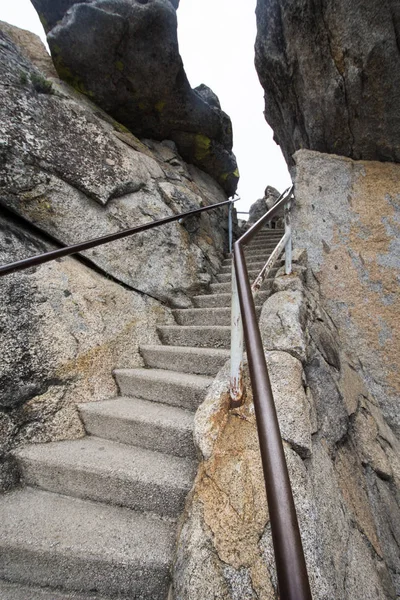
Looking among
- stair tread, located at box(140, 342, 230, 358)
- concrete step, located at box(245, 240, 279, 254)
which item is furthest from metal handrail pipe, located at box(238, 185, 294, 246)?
concrete step, located at box(245, 240, 279, 254)

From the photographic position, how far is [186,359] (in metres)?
2.39

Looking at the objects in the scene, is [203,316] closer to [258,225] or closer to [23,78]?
[258,225]

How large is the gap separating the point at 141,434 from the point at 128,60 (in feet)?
18.8

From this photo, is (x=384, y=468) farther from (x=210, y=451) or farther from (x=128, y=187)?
(x=128, y=187)

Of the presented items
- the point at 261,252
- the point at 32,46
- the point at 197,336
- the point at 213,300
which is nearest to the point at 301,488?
the point at 197,336

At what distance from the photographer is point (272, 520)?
1.86 ft

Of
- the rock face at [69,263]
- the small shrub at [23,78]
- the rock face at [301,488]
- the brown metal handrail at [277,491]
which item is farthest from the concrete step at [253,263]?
the small shrub at [23,78]

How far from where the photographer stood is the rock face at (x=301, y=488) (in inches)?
40.4

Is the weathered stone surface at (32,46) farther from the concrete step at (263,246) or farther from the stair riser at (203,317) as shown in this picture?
the stair riser at (203,317)

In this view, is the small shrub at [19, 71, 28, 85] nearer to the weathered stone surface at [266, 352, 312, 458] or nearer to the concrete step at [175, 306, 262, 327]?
the concrete step at [175, 306, 262, 327]

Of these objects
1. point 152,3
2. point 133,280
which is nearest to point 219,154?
point 152,3

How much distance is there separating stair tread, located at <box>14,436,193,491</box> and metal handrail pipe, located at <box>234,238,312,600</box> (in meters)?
1.00

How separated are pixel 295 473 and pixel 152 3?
6.55 meters

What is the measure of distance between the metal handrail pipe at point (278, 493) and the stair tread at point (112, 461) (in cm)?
100
